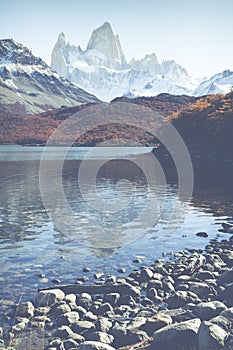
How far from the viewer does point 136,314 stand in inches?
758

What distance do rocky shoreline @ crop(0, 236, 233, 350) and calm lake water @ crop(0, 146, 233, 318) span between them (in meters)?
2.47

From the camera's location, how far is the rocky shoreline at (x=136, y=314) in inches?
627

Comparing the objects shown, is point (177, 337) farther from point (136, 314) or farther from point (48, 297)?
point (48, 297)

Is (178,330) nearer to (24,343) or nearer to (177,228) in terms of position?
(24,343)

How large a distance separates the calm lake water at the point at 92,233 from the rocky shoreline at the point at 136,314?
2469 millimetres

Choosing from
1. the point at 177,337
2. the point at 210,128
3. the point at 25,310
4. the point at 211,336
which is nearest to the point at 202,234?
the point at 177,337

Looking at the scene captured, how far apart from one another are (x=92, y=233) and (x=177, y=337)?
22.7 meters

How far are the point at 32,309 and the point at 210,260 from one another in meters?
15.1

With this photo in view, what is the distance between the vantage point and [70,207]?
5238 cm

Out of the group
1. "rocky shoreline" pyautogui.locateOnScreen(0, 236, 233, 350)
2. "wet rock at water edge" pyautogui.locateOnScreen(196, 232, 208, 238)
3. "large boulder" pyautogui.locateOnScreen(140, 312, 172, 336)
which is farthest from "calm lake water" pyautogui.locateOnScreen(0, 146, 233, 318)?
"large boulder" pyautogui.locateOnScreen(140, 312, 172, 336)

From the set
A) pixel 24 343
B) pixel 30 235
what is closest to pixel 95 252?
pixel 30 235

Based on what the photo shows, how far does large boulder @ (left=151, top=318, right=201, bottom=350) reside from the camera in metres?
15.6

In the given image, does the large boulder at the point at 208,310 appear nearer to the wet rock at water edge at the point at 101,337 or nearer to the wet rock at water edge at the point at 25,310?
the wet rock at water edge at the point at 101,337

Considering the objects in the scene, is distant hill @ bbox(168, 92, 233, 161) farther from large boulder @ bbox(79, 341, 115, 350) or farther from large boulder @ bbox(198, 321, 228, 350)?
large boulder @ bbox(79, 341, 115, 350)
